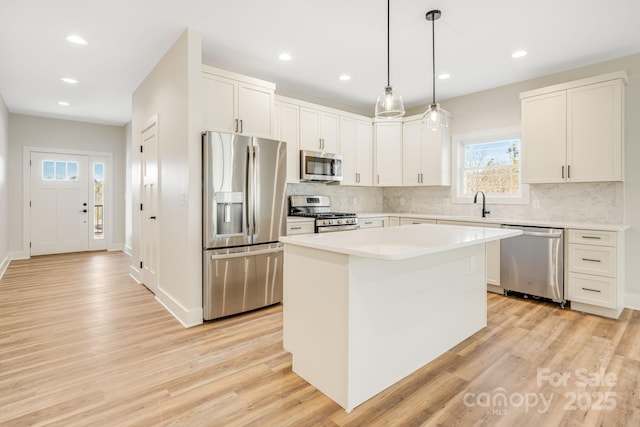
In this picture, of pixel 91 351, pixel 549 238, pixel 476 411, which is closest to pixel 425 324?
pixel 476 411

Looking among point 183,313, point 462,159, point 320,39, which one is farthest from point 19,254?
point 462,159

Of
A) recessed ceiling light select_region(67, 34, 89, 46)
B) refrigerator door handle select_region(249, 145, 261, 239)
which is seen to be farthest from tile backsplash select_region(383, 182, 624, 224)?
recessed ceiling light select_region(67, 34, 89, 46)

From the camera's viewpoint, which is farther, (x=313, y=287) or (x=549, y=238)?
(x=549, y=238)

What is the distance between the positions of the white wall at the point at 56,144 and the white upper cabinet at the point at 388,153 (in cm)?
575

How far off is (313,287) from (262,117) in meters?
2.35

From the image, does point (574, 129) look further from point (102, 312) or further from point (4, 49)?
point (4, 49)

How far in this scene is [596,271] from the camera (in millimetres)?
3346

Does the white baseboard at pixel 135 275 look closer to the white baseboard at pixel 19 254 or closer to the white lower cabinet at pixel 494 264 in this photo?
the white baseboard at pixel 19 254

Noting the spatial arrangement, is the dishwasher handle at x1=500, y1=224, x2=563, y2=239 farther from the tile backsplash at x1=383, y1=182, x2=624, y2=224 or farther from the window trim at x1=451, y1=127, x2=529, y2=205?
the window trim at x1=451, y1=127, x2=529, y2=205

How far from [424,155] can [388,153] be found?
0.59 m

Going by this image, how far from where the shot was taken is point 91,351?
254cm

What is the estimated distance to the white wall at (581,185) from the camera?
3.50m

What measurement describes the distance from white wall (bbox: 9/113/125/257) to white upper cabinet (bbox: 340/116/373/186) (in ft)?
17.6

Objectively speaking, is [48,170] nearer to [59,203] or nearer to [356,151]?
[59,203]
